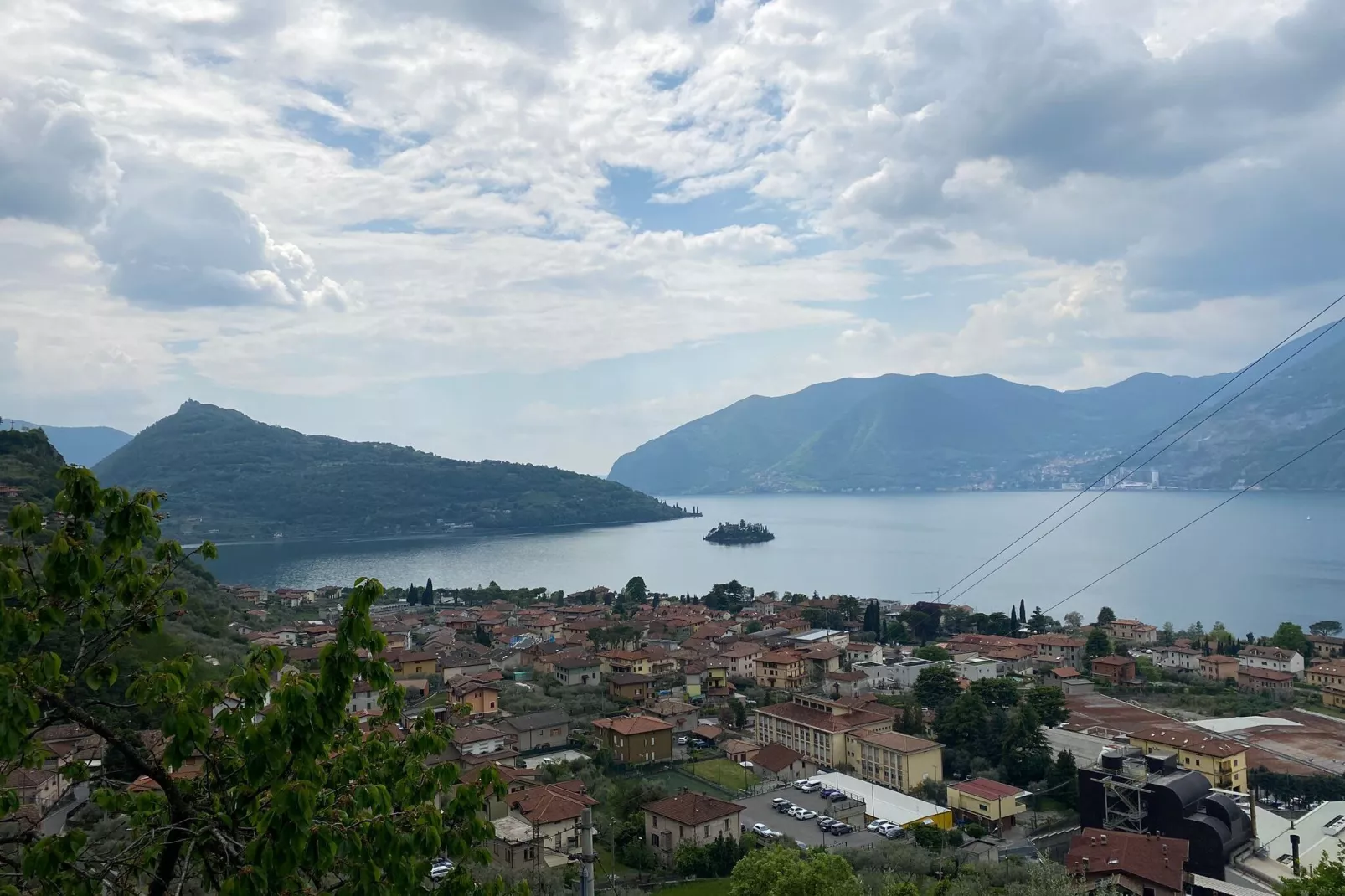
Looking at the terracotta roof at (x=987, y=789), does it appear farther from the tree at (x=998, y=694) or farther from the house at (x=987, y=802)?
the tree at (x=998, y=694)

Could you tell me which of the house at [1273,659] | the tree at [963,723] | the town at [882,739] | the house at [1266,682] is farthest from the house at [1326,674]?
the tree at [963,723]

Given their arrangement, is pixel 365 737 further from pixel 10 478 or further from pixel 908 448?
pixel 908 448

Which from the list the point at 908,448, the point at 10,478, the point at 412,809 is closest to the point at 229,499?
the point at 10,478

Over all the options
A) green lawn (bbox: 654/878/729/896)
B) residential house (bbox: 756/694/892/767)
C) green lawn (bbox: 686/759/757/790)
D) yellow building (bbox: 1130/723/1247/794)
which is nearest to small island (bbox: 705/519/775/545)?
residential house (bbox: 756/694/892/767)

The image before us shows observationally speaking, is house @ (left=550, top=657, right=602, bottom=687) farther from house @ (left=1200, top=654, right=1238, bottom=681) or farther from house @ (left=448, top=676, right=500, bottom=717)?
house @ (left=1200, top=654, right=1238, bottom=681)

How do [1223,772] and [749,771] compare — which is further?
[749,771]

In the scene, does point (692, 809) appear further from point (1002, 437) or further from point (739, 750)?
point (1002, 437)
